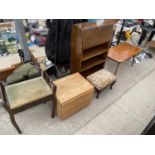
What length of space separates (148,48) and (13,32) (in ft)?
12.6

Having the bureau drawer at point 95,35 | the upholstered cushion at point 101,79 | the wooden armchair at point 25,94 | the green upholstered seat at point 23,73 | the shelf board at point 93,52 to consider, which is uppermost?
the bureau drawer at point 95,35

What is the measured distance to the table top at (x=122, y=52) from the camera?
269cm

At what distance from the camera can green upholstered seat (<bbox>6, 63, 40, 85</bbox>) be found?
1791mm

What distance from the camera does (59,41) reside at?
82.4 inches

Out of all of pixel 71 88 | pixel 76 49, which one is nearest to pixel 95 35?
pixel 76 49

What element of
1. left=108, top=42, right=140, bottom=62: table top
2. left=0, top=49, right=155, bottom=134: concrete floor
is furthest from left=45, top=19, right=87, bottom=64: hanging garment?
left=108, top=42, right=140, bottom=62: table top

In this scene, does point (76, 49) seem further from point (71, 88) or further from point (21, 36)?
point (21, 36)

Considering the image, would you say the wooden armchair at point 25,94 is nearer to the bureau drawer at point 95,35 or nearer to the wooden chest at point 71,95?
the wooden chest at point 71,95

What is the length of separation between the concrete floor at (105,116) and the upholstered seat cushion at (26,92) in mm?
525

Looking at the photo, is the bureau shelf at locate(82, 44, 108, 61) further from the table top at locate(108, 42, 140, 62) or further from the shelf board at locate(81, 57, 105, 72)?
the table top at locate(108, 42, 140, 62)

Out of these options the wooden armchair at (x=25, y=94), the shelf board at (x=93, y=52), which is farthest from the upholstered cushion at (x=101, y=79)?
the wooden armchair at (x=25, y=94)
